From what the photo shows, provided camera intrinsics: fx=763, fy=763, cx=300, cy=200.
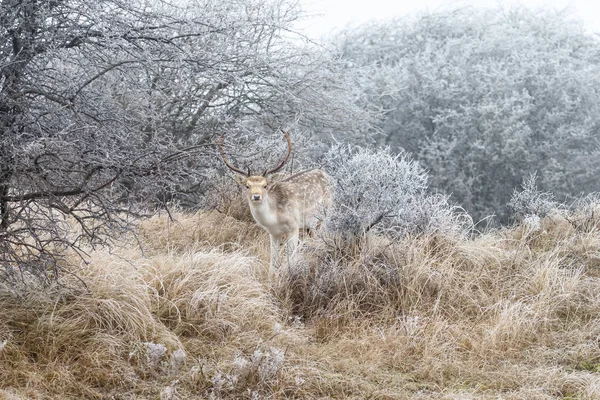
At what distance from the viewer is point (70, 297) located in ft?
18.4

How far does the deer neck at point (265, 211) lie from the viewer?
766 cm

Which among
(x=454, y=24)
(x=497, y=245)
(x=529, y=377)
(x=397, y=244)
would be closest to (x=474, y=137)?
(x=454, y=24)

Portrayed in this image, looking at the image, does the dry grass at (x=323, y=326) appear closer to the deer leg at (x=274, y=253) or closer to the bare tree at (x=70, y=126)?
the deer leg at (x=274, y=253)

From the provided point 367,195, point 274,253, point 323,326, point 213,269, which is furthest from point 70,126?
point 367,195

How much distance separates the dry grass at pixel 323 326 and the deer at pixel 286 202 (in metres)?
0.49

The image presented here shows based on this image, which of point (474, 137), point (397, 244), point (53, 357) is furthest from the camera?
point (474, 137)

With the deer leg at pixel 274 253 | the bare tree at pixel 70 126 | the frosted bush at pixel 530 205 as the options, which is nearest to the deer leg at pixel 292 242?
the deer leg at pixel 274 253

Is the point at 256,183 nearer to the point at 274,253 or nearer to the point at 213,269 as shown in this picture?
the point at 274,253

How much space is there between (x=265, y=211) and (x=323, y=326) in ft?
6.25

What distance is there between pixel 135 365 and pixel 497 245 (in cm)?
411

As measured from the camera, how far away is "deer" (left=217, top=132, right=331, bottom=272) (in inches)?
295

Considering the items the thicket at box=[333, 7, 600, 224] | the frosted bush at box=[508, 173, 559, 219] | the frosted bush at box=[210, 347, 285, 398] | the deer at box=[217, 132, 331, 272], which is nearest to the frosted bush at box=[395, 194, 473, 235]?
the deer at box=[217, 132, 331, 272]

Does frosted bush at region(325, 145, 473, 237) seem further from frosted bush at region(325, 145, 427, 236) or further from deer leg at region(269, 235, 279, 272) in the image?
deer leg at region(269, 235, 279, 272)

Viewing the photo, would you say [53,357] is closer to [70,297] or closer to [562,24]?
[70,297]
